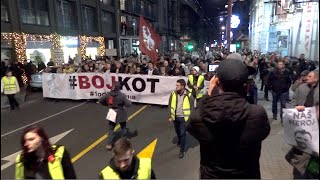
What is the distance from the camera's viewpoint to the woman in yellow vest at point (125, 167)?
3.03 metres

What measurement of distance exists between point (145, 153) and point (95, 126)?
304 cm

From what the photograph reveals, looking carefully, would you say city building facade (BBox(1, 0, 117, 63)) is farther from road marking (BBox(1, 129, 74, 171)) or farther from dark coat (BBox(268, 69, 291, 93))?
dark coat (BBox(268, 69, 291, 93))

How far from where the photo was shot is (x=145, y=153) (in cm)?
732

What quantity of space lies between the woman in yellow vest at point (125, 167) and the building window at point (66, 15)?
26348 mm

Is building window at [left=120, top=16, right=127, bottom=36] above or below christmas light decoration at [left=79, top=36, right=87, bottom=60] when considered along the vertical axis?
above

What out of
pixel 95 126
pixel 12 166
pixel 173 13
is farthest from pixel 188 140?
pixel 173 13

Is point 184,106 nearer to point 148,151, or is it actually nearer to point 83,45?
point 148,151

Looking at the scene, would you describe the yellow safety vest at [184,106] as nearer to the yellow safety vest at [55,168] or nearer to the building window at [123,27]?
the yellow safety vest at [55,168]

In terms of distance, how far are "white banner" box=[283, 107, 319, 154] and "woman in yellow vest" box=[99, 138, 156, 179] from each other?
139cm

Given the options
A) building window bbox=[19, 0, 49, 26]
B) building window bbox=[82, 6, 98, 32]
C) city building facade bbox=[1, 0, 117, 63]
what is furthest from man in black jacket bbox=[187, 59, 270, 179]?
building window bbox=[82, 6, 98, 32]

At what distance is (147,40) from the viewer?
14320 mm

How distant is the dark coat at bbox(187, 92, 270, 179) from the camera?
227 cm

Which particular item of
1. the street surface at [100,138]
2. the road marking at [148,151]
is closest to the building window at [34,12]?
the street surface at [100,138]

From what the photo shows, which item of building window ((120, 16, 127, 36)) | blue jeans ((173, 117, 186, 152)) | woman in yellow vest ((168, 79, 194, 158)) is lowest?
blue jeans ((173, 117, 186, 152))
